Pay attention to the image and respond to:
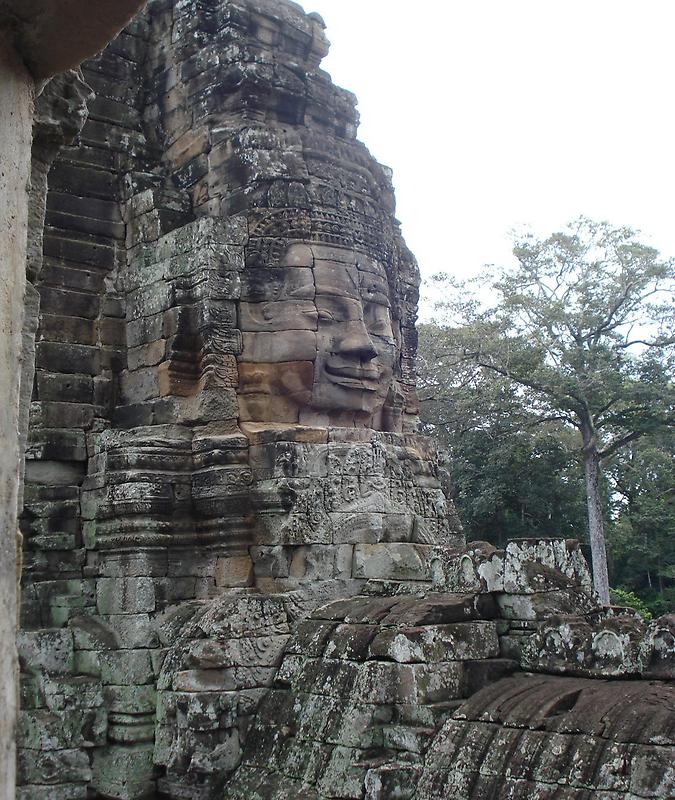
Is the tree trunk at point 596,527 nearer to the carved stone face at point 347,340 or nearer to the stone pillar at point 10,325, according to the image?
the carved stone face at point 347,340

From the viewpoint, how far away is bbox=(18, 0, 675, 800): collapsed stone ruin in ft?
20.2

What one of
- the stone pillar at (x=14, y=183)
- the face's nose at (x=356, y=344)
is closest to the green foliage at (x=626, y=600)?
the face's nose at (x=356, y=344)

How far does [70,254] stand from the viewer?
9344 mm

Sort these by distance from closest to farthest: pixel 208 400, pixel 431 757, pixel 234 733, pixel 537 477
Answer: pixel 431 757, pixel 234 733, pixel 208 400, pixel 537 477

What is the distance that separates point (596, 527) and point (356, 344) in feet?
43.9

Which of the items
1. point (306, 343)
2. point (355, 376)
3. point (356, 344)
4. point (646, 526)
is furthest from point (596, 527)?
point (306, 343)

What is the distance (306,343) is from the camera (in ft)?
27.9

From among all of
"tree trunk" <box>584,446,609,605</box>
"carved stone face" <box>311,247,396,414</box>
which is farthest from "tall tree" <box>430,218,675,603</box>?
"carved stone face" <box>311,247,396,414</box>

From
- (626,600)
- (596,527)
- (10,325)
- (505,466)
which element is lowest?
(10,325)

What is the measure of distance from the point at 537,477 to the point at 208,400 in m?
15.5

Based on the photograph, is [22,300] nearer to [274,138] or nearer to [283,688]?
[283,688]

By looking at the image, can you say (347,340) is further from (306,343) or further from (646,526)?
(646,526)

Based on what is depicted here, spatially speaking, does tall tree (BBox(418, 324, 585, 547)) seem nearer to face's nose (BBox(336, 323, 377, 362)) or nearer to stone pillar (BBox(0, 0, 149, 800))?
face's nose (BBox(336, 323, 377, 362))

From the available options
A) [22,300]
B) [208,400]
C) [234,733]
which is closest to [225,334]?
[208,400]
